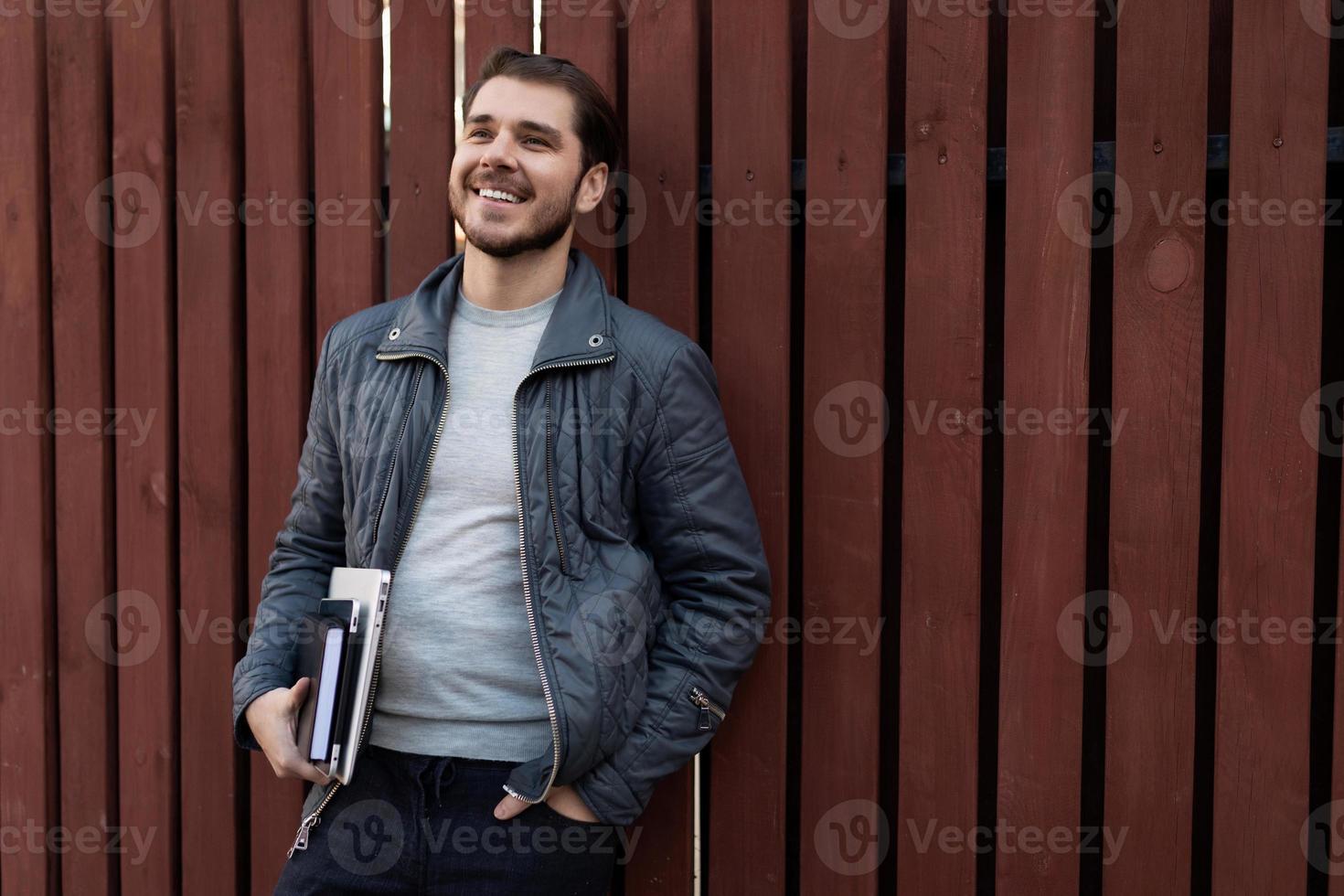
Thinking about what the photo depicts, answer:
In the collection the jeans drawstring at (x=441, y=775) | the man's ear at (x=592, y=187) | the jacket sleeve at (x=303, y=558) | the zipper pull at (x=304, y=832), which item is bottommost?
the zipper pull at (x=304, y=832)

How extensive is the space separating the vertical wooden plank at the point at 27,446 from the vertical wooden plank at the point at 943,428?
2.41 m

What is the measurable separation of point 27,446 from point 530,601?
190cm

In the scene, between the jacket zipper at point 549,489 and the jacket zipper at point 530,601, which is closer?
the jacket zipper at point 530,601

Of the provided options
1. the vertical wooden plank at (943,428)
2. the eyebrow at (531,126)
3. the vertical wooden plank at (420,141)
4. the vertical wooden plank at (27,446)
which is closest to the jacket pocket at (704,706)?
the vertical wooden plank at (943,428)

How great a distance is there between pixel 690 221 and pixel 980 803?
5.20 ft

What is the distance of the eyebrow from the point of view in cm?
241

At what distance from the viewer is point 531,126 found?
2.41 metres

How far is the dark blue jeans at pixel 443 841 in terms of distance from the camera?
87.0 inches

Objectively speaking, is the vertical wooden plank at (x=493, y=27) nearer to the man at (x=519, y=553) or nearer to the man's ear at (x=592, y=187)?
the man at (x=519, y=553)

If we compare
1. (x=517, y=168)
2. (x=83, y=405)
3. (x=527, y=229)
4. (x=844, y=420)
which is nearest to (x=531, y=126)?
(x=517, y=168)

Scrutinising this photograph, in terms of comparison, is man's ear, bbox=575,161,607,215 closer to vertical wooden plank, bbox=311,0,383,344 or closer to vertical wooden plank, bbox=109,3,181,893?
vertical wooden plank, bbox=311,0,383,344

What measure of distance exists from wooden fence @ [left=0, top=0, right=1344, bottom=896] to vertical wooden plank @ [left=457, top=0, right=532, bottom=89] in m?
0.01

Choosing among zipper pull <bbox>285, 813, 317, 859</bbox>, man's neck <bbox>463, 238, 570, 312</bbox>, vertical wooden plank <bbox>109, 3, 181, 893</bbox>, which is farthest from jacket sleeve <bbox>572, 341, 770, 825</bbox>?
vertical wooden plank <bbox>109, 3, 181, 893</bbox>

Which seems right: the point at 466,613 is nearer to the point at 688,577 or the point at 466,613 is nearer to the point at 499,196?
the point at 688,577
